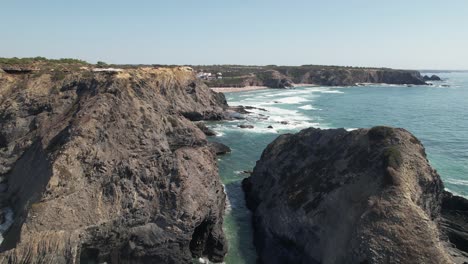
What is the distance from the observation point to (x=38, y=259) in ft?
75.4

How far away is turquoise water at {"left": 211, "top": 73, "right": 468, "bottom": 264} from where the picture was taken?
35094 mm

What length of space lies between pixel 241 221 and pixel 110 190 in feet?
40.7

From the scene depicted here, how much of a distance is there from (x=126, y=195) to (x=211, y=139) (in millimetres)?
39379

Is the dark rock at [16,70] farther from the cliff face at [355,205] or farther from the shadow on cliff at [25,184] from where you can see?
the cliff face at [355,205]

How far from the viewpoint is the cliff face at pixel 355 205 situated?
21.5 m

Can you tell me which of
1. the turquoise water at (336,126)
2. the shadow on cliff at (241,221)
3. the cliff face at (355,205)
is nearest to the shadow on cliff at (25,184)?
the turquoise water at (336,126)

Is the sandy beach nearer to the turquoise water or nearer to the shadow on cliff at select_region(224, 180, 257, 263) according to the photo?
the turquoise water

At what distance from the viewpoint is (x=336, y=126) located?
80312 mm

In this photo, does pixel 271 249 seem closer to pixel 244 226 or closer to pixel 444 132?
pixel 244 226

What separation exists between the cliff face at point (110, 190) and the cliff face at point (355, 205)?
5169 mm

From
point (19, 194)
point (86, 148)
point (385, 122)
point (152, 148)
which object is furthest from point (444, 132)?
point (19, 194)

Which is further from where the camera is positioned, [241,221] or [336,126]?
[336,126]

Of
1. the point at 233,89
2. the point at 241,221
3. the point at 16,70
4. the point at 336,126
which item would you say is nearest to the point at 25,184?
the point at 241,221

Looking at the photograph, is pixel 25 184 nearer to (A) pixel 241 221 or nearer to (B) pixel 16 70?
(A) pixel 241 221
